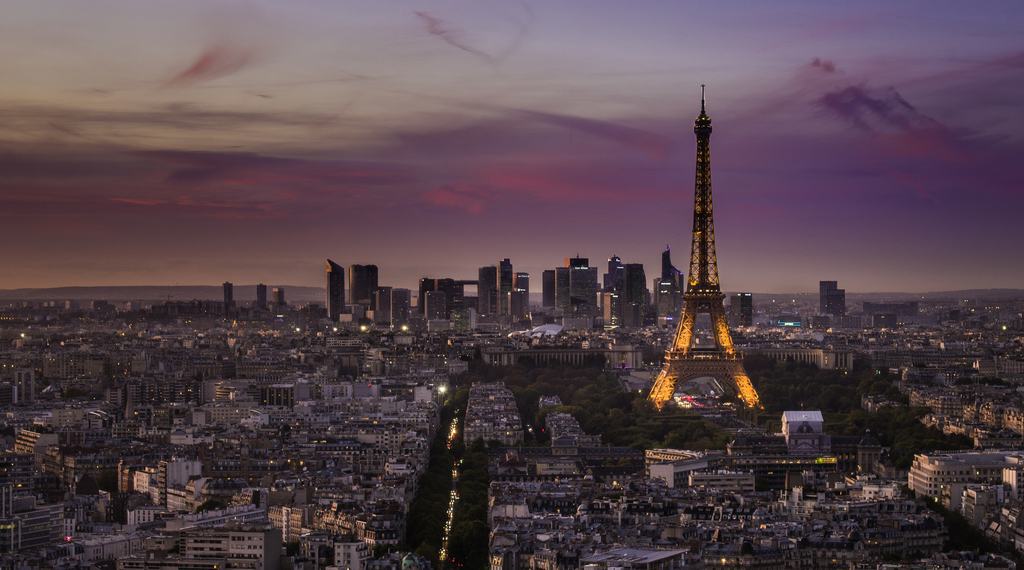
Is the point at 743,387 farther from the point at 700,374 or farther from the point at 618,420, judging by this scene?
the point at 618,420

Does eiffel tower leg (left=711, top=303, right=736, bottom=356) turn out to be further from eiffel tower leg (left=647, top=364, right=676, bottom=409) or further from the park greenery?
the park greenery

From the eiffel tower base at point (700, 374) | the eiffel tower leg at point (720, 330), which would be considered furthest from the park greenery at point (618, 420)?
the eiffel tower leg at point (720, 330)

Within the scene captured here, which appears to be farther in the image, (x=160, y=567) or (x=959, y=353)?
(x=959, y=353)

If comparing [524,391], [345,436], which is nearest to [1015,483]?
[345,436]

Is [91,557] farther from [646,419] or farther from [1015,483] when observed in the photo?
[646,419]

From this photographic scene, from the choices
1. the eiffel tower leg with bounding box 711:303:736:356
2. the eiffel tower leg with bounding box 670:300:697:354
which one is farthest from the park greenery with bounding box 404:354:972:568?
the eiffel tower leg with bounding box 711:303:736:356

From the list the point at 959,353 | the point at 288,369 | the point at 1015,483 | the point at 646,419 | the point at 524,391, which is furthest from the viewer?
the point at 959,353

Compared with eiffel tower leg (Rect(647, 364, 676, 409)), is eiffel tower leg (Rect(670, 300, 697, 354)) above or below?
above

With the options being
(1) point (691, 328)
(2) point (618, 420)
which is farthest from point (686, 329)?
(2) point (618, 420)
